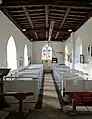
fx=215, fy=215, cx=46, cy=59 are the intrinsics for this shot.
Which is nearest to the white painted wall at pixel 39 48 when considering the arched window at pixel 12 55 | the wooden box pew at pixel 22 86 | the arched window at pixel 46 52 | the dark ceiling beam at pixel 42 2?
the arched window at pixel 46 52

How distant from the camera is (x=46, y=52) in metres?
19.7

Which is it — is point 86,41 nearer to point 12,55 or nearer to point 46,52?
point 12,55

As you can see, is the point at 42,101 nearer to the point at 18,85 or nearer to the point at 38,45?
the point at 18,85

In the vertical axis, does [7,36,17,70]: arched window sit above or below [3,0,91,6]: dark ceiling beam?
below

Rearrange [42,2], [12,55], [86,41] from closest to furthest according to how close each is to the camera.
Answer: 1. [42,2]
2. [86,41]
3. [12,55]

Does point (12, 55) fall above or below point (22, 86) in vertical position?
above

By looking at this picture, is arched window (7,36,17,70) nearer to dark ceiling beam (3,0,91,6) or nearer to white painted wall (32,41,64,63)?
dark ceiling beam (3,0,91,6)

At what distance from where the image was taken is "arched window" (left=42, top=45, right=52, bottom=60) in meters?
19.6

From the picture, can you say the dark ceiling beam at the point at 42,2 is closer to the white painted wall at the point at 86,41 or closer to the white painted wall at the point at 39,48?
the white painted wall at the point at 86,41

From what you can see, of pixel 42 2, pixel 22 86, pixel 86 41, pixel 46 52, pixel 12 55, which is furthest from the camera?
pixel 46 52

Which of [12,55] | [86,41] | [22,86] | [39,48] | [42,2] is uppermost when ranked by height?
[42,2]

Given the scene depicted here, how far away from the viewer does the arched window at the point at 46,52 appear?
772 inches

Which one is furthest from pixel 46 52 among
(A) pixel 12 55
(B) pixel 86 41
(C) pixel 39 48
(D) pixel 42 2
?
(D) pixel 42 2

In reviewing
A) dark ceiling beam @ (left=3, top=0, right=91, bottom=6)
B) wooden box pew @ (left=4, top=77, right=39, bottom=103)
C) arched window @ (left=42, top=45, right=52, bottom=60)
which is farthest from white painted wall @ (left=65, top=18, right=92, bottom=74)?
arched window @ (left=42, top=45, right=52, bottom=60)
